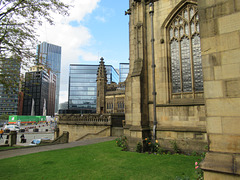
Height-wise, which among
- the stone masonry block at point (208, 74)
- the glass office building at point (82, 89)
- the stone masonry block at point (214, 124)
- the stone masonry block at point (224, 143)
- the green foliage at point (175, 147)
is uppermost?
the glass office building at point (82, 89)

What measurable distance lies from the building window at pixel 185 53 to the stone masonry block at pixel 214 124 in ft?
21.7

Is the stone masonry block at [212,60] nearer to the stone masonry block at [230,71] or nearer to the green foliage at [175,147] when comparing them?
the stone masonry block at [230,71]

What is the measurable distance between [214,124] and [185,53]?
7911mm

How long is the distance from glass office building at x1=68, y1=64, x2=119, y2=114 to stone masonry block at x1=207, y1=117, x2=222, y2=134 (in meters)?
88.1

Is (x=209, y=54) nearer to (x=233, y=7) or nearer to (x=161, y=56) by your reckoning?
(x=233, y=7)

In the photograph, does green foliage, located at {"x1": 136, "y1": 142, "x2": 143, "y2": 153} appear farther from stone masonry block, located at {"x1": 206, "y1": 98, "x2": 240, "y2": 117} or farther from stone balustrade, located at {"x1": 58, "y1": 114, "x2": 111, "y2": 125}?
stone balustrade, located at {"x1": 58, "y1": 114, "x2": 111, "y2": 125}

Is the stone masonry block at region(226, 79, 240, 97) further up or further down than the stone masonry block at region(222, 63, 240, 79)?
Result: further down

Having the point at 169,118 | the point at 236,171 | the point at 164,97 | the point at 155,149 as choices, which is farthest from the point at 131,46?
the point at 236,171

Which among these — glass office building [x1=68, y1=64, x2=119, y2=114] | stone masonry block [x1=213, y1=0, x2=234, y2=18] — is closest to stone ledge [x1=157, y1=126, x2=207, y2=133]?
stone masonry block [x1=213, y1=0, x2=234, y2=18]

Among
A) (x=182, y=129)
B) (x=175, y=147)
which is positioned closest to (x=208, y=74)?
(x=182, y=129)

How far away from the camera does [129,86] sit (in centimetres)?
1220

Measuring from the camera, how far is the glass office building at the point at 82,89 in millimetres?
90688

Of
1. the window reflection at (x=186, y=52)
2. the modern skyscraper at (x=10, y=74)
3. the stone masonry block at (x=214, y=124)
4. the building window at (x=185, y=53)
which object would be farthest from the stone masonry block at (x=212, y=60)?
the modern skyscraper at (x=10, y=74)

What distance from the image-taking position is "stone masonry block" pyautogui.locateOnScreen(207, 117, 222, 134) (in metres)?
3.62
